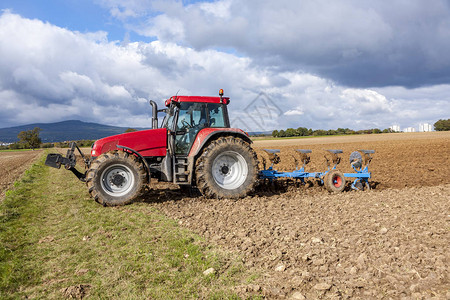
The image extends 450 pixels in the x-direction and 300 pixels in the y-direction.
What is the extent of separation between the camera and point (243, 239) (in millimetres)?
4574

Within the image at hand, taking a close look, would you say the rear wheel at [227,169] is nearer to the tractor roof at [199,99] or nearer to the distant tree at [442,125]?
the tractor roof at [199,99]

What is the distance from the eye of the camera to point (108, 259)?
4.12 m

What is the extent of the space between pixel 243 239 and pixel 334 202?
10.8 feet

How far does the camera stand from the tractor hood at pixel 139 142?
731cm

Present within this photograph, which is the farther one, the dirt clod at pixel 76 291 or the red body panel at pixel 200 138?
the red body panel at pixel 200 138

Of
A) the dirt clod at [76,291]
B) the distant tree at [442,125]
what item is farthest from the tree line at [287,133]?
the dirt clod at [76,291]

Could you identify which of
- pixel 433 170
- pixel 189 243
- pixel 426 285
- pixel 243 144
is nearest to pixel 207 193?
pixel 243 144

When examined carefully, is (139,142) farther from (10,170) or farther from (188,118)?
(10,170)

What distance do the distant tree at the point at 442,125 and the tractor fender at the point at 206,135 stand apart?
82466 millimetres

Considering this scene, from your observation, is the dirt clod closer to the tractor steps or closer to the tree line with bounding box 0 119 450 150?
the tractor steps

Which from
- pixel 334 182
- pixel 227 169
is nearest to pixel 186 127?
pixel 227 169

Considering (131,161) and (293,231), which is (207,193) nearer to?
(131,161)

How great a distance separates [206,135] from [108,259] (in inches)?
153

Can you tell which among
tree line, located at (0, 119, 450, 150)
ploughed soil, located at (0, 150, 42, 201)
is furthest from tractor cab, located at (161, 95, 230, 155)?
tree line, located at (0, 119, 450, 150)
